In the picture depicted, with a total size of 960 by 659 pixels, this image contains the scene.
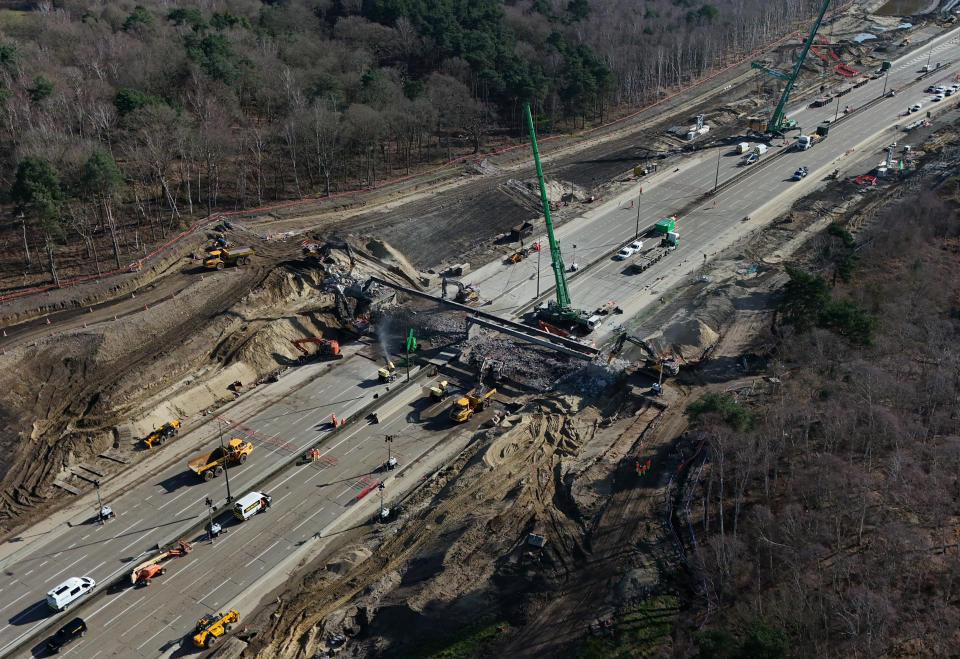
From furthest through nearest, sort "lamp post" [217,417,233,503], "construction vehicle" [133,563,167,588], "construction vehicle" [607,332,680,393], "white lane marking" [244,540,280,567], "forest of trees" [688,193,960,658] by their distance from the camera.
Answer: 1. "construction vehicle" [607,332,680,393]
2. "lamp post" [217,417,233,503]
3. "white lane marking" [244,540,280,567]
4. "construction vehicle" [133,563,167,588]
5. "forest of trees" [688,193,960,658]

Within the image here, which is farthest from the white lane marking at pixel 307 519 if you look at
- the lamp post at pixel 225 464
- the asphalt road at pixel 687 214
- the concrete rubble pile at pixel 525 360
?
the asphalt road at pixel 687 214

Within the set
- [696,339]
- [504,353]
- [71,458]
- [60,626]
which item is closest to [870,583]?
[696,339]

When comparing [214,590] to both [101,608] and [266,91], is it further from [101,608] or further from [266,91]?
[266,91]

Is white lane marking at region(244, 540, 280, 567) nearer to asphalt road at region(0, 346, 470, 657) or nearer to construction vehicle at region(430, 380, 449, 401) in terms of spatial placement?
asphalt road at region(0, 346, 470, 657)

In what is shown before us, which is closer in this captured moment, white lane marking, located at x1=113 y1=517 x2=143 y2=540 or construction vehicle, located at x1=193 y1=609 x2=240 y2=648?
construction vehicle, located at x1=193 y1=609 x2=240 y2=648

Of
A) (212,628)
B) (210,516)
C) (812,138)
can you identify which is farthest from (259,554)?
(812,138)

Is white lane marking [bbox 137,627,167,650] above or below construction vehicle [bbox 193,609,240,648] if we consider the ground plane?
below

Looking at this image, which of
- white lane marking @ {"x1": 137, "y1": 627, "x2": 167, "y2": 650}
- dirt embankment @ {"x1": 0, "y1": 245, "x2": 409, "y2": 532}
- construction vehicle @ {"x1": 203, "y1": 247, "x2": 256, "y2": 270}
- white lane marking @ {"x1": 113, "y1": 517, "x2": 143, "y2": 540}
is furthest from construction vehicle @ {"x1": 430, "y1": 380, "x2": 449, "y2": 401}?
white lane marking @ {"x1": 137, "y1": 627, "x2": 167, "y2": 650}

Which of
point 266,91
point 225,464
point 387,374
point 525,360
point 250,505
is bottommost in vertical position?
point 250,505
